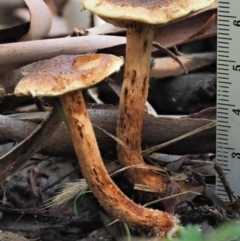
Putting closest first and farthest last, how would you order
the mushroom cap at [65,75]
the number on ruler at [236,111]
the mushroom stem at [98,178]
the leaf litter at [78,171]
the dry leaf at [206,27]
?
the mushroom cap at [65,75], the mushroom stem at [98,178], the leaf litter at [78,171], the number on ruler at [236,111], the dry leaf at [206,27]

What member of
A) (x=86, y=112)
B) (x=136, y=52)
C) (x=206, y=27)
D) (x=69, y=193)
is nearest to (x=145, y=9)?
(x=136, y=52)

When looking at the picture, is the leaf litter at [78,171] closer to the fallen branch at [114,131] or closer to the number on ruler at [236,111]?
the fallen branch at [114,131]

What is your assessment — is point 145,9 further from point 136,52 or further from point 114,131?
point 114,131

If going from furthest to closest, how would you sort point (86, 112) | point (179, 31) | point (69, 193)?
point (179, 31) < point (69, 193) < point (86, 112)

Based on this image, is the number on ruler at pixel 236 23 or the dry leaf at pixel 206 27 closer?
the number on ruler at pixel 236 23

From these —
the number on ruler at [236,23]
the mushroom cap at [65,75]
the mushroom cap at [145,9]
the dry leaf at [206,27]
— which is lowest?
the mushroom cap at [65,75]

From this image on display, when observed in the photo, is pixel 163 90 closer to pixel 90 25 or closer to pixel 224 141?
pixel 224 141

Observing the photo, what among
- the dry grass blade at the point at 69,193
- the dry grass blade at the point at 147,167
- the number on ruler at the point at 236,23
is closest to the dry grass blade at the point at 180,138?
the dry grass blade at the point at 147,167

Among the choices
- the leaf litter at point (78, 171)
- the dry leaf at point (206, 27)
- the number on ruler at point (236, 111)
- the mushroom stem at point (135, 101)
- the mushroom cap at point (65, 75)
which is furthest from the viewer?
the dry leaf at point (206, 27)
